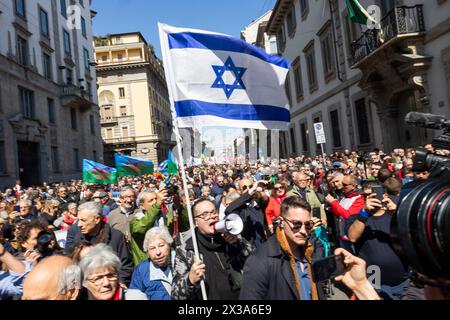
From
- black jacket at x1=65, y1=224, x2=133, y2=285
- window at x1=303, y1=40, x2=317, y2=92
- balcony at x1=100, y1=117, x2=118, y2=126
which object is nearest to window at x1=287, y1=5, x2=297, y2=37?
window at x1=303, y1=40, x2=317, y2=92

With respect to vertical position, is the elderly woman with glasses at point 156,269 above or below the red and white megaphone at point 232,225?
below

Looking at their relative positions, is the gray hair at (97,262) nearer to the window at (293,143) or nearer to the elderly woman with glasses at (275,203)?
the elderly woman with glasses at (275,203)

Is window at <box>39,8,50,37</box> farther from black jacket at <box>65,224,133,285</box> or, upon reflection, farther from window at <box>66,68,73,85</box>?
black jacket at <box>65,224,133,285</box>

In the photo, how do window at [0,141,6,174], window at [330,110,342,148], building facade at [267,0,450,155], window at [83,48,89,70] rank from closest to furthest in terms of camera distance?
building facade at [267,0,450,155] → window at [0,141,6,174] → window at [330,110,342,148] → window at [83,48,89,70]

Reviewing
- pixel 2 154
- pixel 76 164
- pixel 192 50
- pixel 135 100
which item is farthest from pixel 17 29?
pixel 135 100

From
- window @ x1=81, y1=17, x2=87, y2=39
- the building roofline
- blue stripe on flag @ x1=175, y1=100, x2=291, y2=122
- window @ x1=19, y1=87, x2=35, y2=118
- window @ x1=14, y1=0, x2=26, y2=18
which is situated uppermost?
window @ x1=81, y1=17, x2=87, y2=39

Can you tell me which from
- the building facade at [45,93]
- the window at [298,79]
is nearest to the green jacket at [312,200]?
the building facade at [45,93]

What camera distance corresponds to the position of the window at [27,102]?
21530mm

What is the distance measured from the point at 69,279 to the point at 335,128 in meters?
19.2

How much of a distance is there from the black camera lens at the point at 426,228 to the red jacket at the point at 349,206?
2.74 metres

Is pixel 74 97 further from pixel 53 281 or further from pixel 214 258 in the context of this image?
pixel 53 281

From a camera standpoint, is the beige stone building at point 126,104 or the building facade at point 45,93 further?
the beige stone building at point 126,104

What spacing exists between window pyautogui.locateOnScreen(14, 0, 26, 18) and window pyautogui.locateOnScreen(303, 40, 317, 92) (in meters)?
17.2

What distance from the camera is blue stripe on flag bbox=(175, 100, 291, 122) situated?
3832 millimetres
